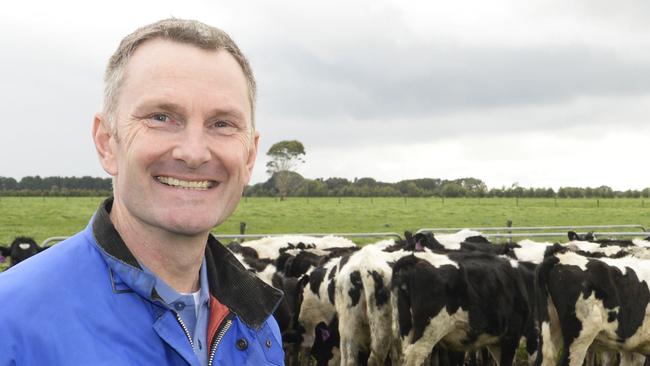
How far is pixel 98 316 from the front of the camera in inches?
63.6

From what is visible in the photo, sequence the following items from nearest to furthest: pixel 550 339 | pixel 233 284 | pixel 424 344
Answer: pixel 233 284, pixel 550 339, pixel 424 344

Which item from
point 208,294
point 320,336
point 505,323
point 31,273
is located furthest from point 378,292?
point 31,273

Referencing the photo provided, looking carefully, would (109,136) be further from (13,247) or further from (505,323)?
(13,247)

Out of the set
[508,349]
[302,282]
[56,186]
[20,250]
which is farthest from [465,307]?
[56,186]

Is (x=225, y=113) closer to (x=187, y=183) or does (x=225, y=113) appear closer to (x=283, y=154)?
(x=187, y=183)

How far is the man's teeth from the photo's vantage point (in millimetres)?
1796

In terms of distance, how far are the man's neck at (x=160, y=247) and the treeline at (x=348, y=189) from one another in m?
60.4

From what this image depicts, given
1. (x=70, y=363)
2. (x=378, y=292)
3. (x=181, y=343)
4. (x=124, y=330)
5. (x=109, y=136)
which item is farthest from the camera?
(x=378, y=292)

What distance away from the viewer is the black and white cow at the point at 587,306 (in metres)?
8.39

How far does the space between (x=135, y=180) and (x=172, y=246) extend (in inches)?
9.1

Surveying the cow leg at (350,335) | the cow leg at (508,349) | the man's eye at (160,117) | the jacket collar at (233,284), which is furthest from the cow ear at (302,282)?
the man's eye at (160,117)

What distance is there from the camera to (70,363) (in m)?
1.50

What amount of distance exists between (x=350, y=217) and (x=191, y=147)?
3874cm

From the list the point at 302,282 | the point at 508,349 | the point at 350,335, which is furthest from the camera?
the point at 302,282
